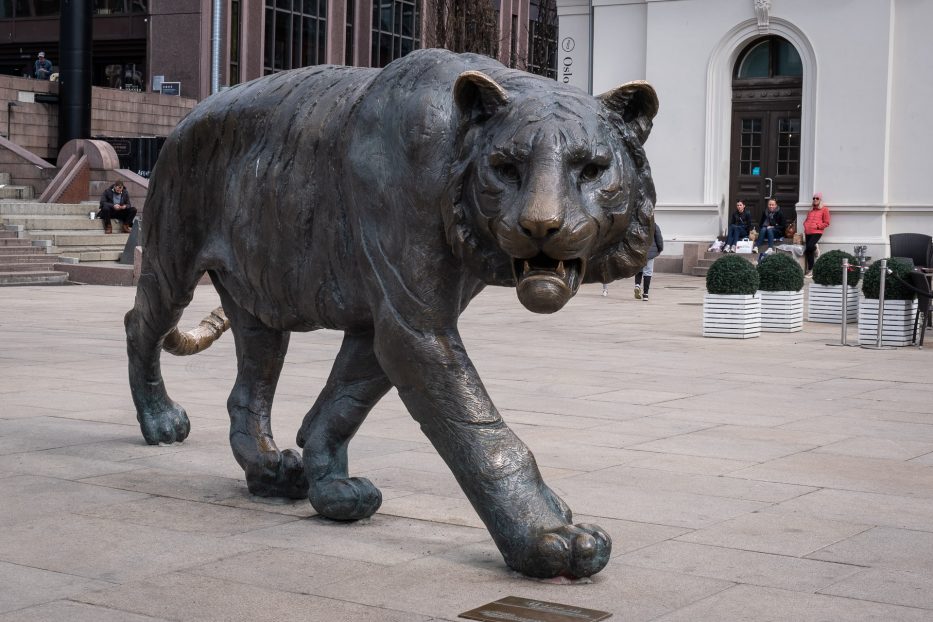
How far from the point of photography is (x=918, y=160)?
88.4 feet

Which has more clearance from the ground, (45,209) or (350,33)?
(350,33)

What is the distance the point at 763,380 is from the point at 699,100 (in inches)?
764

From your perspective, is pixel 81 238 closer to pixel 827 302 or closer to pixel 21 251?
pixel 21 251

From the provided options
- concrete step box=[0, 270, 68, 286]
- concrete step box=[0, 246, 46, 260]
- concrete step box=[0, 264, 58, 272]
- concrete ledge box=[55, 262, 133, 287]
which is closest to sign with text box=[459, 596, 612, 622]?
concrete ledge box=[55, 262, 133, 287]

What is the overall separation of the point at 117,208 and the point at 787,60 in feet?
47.3

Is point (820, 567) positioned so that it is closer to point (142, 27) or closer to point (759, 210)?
point (759, 210)

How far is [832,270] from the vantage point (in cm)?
1619

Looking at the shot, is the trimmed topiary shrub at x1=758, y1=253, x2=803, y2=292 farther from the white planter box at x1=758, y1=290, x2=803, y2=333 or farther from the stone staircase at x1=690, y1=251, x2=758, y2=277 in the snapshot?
the stone staircase at x1=690, y1=251, x2=758, y2=277

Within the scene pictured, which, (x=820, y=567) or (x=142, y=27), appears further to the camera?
(x=142, y=27)

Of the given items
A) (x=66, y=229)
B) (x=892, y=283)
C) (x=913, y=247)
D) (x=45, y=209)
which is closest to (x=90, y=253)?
(x=66, y=229)

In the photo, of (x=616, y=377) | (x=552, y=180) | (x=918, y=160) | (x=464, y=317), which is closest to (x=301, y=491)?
(x=552, y=180)

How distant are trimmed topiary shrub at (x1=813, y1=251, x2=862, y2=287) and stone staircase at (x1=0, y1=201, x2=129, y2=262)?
1365 centimetres

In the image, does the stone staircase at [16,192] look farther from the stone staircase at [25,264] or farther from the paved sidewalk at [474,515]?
the paved sidewalk at [474,515]

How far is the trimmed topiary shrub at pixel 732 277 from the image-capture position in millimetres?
Answer: 14652
